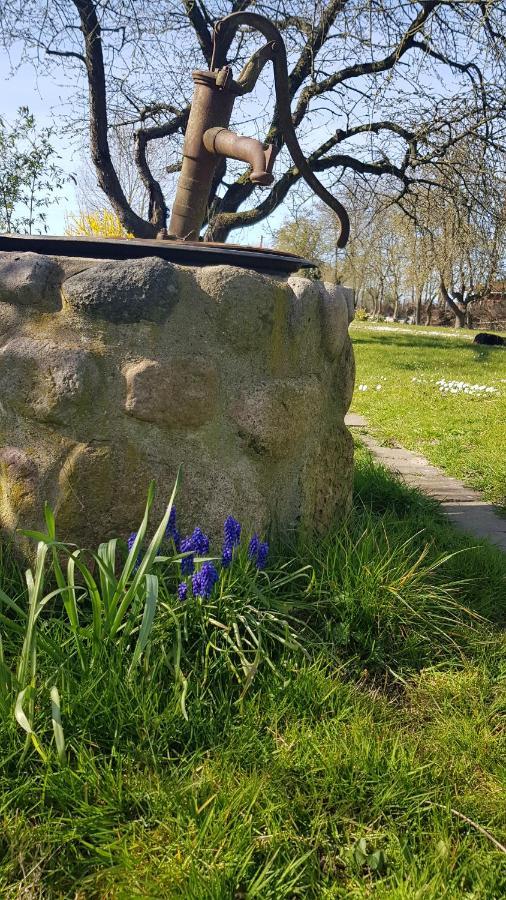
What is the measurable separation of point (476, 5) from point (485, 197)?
2.42m

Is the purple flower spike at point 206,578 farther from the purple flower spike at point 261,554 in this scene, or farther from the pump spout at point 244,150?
the pump spout at point 244,150

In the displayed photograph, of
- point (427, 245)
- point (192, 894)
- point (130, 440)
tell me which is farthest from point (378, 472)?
point (427, 245)

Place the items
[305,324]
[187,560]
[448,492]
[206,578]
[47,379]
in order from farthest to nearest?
[448,492] < [305,324] < [47,379] < [187,560] < [206,578]

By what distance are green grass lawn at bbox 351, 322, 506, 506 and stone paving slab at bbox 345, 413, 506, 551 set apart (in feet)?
0.33

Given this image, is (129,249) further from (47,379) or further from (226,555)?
(226,555)

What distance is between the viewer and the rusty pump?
2.46 meters

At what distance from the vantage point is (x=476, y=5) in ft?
24.6

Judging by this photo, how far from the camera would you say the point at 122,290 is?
1.96 metres

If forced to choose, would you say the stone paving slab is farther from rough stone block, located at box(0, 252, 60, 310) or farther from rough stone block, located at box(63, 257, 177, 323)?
rough stone block, located at box(0, 252, 60, 310)

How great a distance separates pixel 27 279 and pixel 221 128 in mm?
1102

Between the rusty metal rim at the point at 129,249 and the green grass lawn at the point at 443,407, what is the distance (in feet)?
8.31

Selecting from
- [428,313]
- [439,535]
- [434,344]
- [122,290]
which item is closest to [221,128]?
[122,290]

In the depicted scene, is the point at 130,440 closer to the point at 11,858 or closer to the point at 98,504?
the point at 98,504

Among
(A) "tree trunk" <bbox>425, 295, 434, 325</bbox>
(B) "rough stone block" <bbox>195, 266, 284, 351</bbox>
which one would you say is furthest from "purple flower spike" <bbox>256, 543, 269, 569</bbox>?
(A) "tree trunk" <bbox>425, 295, 434, 325</bbox>
